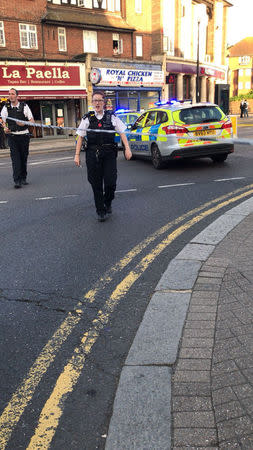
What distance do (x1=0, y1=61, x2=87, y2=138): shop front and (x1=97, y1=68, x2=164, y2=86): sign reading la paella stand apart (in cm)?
208

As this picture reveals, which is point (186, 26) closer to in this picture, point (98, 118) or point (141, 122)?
point (141, 122)

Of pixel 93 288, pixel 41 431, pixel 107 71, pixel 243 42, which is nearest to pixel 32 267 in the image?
pixel 93 288

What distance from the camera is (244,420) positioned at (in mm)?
2188

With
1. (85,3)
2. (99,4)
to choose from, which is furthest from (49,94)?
(99,4)

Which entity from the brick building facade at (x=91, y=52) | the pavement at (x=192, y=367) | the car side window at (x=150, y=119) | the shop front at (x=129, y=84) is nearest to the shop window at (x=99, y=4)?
the brick building facade at (x=91, y=52)

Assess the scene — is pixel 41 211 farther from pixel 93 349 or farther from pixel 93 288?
pixel 93 349

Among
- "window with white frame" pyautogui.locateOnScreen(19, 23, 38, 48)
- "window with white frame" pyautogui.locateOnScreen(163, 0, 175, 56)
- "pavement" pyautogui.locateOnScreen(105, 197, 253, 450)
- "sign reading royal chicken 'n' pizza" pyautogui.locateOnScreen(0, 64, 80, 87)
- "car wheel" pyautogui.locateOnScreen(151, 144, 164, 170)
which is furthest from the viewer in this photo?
"window with white frame" pyautogui.locateOnScreen(163, 0, 175, 56)

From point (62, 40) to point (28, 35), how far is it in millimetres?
2697

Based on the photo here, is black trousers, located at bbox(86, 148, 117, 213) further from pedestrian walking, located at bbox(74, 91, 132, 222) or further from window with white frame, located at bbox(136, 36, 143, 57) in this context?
window with white frame, located at bbox(136, 36, 143, 57)

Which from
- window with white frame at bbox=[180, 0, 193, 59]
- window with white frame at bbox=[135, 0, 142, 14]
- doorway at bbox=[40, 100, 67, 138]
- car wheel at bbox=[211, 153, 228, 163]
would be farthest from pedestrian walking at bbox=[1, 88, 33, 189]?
window with white frame at bbox=[180, 0, 193, 59]

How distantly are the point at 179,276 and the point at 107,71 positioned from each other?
28584mm

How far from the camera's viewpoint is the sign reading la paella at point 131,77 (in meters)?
30.2

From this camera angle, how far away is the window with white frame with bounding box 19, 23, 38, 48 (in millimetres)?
26783

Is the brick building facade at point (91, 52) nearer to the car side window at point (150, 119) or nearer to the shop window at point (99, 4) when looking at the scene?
the shop window at point (99, 4)
